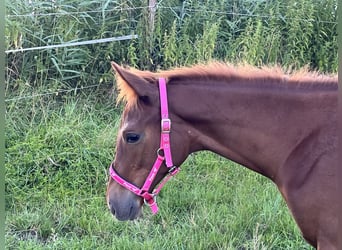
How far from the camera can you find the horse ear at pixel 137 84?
228 cm

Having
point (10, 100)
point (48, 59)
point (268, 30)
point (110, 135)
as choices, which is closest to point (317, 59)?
point (268, 30)

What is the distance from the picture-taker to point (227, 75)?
2.39m

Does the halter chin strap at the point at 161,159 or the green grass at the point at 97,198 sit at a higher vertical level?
the halter chin strap at the point at 161,159

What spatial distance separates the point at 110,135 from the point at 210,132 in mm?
2087

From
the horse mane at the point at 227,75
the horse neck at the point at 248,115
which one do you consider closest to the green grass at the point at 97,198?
the horse neck at the point at 248,115

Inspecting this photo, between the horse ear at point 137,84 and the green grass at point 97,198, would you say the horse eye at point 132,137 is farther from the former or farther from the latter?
the green grass at point 97,198

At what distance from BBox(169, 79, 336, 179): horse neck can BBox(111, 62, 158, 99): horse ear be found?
94 mm

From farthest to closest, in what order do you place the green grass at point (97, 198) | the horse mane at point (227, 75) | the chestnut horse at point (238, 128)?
the green grass at point (97, 198), the horse mane at point (227, 75), the chestnut horse at point (238, 128)

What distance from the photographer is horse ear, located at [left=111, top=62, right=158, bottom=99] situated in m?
2.28

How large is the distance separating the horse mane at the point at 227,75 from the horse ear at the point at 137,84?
0.03 m

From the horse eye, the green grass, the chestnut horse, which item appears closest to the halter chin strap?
the chestnut horse

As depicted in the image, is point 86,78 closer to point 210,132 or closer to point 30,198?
point 30,198

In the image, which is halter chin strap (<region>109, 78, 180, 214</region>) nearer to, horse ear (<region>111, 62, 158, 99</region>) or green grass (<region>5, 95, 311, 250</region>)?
horse ear (<region>111, 62, 158, 99</region>)

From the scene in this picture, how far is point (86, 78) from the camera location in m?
4.83
